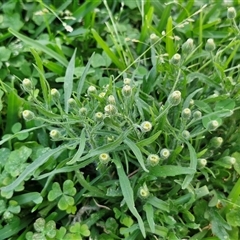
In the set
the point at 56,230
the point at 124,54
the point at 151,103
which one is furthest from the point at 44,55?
the point at 56,230

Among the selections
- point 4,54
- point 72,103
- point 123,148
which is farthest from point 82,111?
point 4,54

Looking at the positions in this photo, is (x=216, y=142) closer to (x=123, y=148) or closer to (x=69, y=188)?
(x=123, y=148)

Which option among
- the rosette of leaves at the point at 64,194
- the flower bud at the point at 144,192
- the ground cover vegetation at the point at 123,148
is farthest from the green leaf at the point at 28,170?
the flower bud at the point at 144,192

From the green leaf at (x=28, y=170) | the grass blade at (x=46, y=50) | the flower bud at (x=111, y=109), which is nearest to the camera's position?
the flower bud at (x=111, y=109)

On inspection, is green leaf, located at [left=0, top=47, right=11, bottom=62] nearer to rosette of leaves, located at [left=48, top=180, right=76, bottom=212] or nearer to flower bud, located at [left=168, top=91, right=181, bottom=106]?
rosette of leaves, located at [left=48, top=180, right=76, bottom=212]

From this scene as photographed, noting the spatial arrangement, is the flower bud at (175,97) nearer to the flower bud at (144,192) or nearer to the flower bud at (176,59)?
the flower bud at (176,59)

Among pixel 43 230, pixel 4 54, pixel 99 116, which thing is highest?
pixel 99 116

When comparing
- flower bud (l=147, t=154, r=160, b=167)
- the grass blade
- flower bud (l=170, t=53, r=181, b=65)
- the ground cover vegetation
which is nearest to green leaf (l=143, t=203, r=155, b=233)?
the ground cover vegetation
